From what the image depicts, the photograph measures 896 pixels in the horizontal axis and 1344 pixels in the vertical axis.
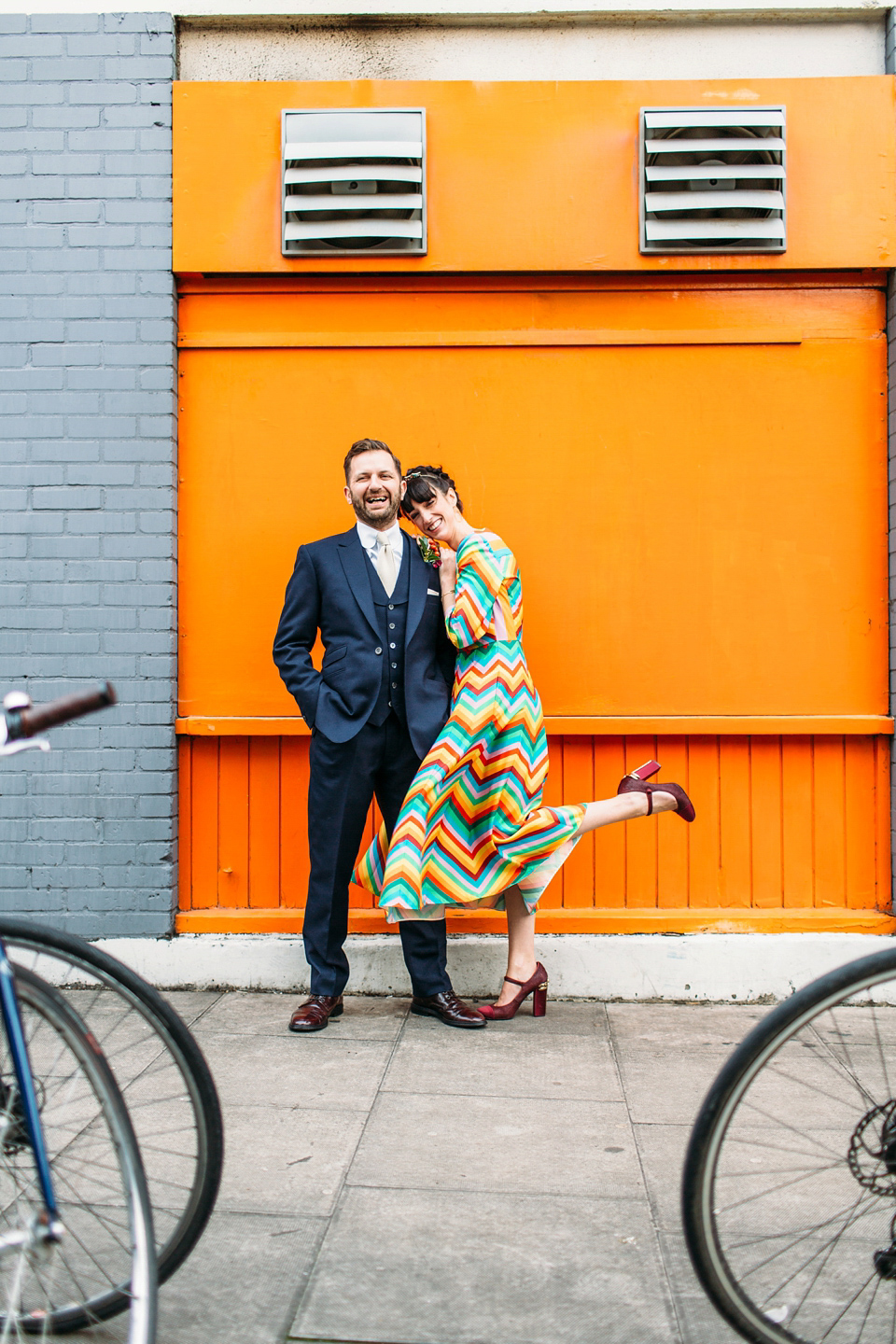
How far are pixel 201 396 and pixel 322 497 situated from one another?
701 millimetres

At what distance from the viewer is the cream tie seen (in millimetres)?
4180

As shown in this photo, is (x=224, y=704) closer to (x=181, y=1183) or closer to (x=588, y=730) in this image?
(x=588, y=730)

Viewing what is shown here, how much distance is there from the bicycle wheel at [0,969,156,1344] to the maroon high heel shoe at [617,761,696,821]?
7.88 ft

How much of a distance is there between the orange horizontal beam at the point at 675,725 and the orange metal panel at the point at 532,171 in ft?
6.31

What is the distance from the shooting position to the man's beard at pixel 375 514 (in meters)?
4.09

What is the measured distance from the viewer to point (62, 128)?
464 centimetres

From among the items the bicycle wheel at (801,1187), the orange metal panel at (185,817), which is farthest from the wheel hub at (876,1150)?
the orange metal panel at (185,817)

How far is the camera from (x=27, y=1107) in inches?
71.3

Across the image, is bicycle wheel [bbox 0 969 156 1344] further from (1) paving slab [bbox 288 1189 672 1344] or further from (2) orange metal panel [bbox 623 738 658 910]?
(2) orange metal panel [bbox 623 738 658 910]

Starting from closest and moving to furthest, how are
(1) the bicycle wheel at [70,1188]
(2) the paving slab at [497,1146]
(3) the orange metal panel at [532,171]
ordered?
(1) the bicycle wheel at [70,1188]
(2) the paving slab at [497,1146]
(3) the orange metal panel at [532,171]

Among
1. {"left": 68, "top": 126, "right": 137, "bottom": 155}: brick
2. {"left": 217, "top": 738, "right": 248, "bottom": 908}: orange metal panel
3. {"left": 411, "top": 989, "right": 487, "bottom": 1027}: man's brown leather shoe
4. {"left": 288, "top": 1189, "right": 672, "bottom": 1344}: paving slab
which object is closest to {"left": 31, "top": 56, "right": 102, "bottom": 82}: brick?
{"left": 68, "top": 126, "right": 137, "bottom": 155}: brick

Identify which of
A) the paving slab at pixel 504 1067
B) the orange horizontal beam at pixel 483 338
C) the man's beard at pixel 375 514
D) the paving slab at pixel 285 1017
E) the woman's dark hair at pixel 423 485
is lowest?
the paving slab at pixel 504 1067

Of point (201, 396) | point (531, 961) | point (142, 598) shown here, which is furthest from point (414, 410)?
point (531, 961)

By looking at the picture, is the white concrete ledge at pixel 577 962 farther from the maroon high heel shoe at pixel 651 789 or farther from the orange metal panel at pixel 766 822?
the maroon high heel shoe at pixel 651 789
